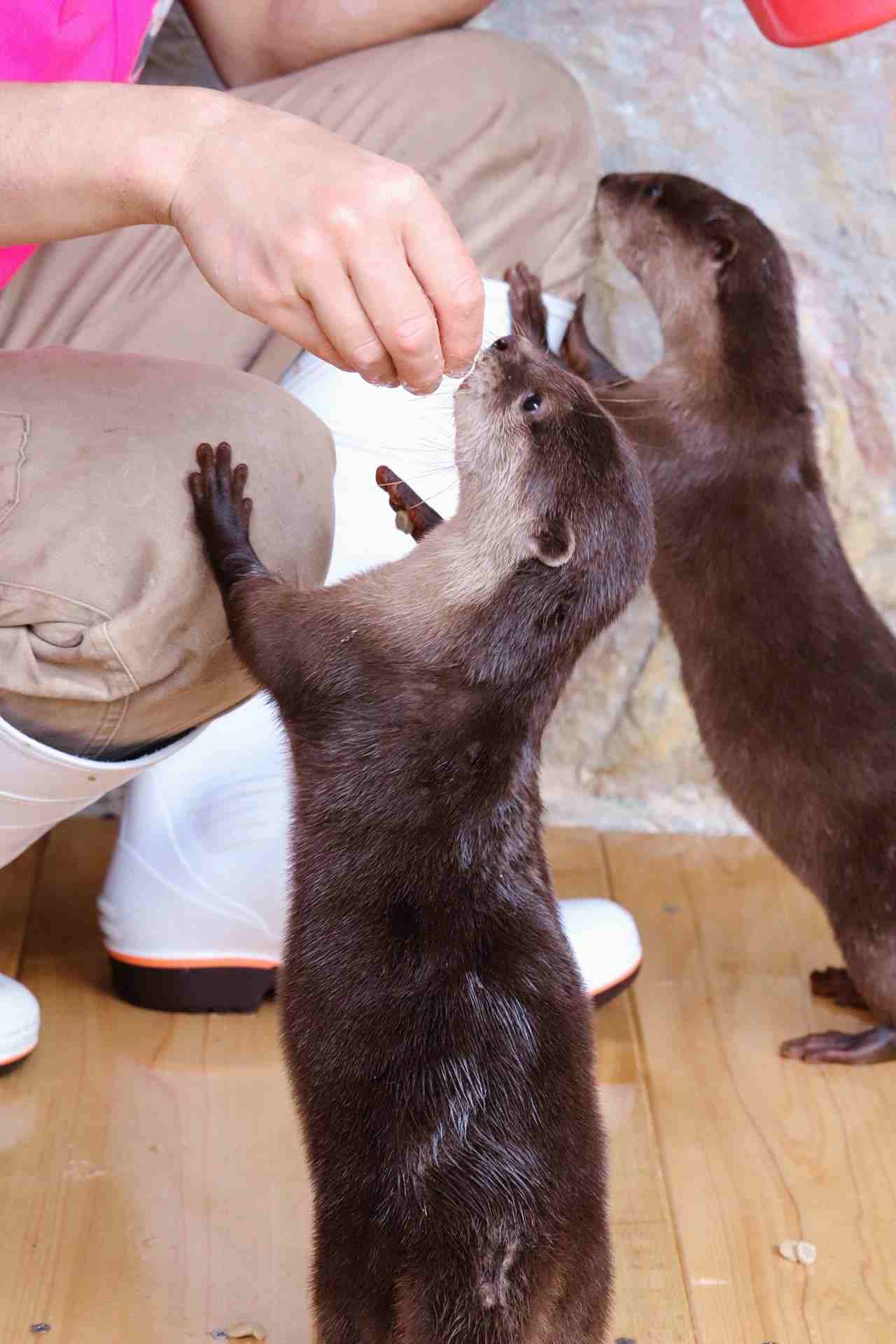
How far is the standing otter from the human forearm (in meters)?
0.96

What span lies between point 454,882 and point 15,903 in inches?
42.6

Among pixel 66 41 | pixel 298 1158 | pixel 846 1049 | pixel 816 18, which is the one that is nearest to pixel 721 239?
pixel 816 18

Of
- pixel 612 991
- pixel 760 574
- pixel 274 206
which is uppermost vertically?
pixel 274 206

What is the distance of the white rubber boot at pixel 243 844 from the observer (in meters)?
1.98

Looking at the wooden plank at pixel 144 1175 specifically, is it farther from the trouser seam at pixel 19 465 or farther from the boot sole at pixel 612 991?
the trouser seam at pixel 19 465

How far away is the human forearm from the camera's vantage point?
46.9 inches

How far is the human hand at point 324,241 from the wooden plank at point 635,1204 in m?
0.92

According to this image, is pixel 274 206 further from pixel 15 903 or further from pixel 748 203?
pixel 748 203

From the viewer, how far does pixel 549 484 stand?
1487mm

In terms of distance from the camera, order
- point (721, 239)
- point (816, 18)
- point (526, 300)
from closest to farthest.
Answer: point (816, 18)
point (526, 300)
point (721, 239)

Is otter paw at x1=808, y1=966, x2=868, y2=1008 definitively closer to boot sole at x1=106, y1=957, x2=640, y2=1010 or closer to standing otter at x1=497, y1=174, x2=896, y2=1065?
standing otter at x1=497, y1=174, x2=896, y2=1065

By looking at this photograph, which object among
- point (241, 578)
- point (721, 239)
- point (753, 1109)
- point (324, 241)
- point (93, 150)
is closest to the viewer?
point (324, 241)

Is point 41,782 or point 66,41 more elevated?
point 66,41

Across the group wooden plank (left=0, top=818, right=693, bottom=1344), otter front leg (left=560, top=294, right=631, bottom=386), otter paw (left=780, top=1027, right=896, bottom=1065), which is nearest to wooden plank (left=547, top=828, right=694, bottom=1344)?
wooden plank (left=0, top=818, right=693, bottom=1344)
